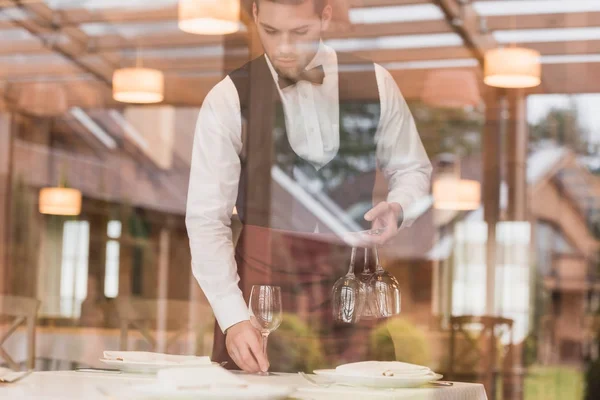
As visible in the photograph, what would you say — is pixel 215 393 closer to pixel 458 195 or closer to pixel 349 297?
pixel 349 297

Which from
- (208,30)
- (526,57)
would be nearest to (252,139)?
(208,30)

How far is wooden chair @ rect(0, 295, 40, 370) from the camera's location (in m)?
3.91

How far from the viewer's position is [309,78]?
1.96m

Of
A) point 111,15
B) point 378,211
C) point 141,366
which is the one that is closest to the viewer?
point 141,366

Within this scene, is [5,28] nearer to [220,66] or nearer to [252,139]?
[220,66]

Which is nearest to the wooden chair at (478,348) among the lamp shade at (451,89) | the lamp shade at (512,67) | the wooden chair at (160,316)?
the lamp shade at (451,89)

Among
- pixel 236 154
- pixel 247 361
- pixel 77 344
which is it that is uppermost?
pixel 236 154

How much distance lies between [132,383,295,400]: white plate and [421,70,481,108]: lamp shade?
12.3 ft

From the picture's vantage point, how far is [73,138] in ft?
19.2

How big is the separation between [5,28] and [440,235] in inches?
106

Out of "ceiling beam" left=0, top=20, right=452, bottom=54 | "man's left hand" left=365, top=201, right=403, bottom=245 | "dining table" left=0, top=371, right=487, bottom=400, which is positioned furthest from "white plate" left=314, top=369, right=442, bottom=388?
"ceiling beam" left=0, top=20, right=452, bottom=54

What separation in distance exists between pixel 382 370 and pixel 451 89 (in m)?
4.07

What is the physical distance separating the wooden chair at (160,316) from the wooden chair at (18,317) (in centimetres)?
48

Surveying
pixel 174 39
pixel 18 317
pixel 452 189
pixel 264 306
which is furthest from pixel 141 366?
pixel 452 189
